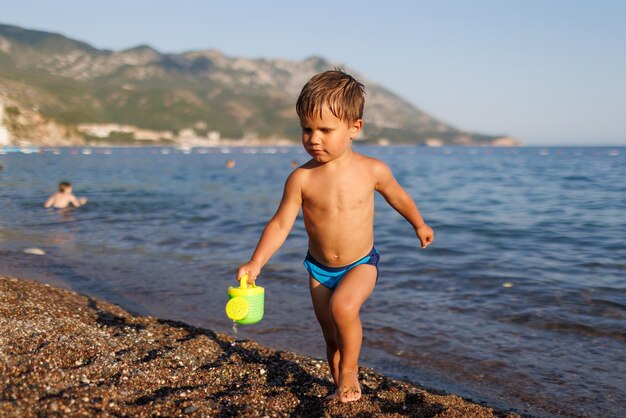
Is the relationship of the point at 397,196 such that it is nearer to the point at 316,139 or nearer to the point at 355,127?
the point at 355,127

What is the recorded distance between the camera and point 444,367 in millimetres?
5203

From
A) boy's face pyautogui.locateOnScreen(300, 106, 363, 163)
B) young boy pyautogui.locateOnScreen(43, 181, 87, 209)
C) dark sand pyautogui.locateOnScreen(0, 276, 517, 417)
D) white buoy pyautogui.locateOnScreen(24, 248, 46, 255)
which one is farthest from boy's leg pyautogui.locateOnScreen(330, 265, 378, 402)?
young boy pyautogui.locateOnScreen(43, 181, 87, 209)

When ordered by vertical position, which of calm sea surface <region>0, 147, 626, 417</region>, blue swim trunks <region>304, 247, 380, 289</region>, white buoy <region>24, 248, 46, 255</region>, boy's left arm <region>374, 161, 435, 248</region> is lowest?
white buoy <region>24, 248, 46, 255</region>

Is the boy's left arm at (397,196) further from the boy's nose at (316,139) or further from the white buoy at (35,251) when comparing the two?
the white buoy at (35,251)

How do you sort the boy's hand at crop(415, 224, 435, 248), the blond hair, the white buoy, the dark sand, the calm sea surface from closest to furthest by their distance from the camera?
the dark sand < the blond hair < the boy's hand at crop(415, 224, 435, 248) < the calm sea surface < the white buoy

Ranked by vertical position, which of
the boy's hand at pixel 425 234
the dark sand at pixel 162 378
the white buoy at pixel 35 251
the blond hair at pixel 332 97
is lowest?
the white buoy at pixel 35 251

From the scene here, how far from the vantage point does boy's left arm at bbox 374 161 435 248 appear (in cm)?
378

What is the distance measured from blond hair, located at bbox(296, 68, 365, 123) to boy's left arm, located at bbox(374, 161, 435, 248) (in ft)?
1.47

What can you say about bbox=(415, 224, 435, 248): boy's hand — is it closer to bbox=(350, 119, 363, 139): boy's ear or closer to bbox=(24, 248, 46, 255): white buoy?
bbox=(350, 119, 363, 139): boy's ear

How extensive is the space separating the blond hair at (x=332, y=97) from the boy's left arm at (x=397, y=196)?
0.45 m

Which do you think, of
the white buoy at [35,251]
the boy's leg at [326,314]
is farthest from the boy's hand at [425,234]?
the white buoy at [35,251]

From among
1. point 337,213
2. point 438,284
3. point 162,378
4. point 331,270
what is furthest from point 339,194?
point 438,284

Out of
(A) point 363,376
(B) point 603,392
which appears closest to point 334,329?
(A) point 363,376

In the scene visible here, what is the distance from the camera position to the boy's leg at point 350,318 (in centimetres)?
343
